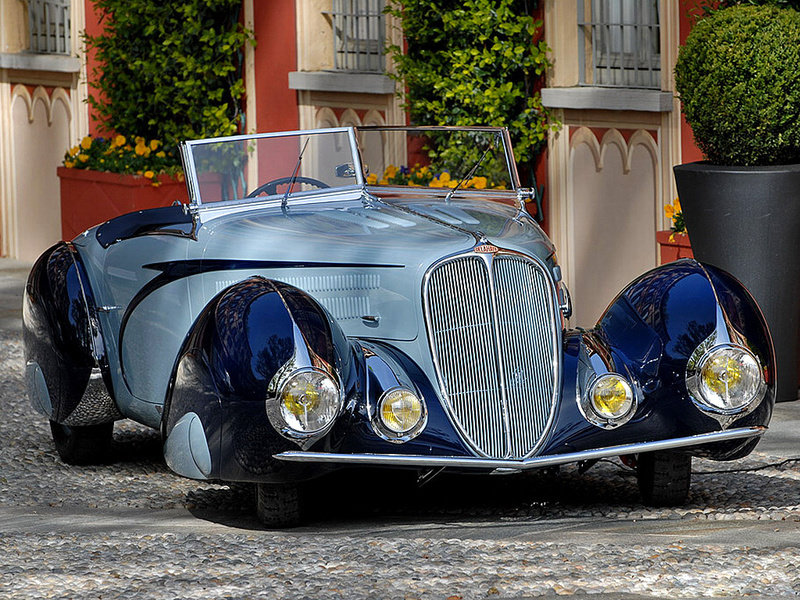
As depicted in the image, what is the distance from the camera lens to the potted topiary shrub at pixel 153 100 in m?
12.1

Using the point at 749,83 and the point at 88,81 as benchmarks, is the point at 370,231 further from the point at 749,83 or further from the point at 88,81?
the point at 88,81

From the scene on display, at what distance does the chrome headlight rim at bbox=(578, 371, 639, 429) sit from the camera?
498 cm

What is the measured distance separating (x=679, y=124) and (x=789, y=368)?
6.19ft

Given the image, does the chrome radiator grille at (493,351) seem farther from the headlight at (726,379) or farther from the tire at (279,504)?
the tire at (279,504)

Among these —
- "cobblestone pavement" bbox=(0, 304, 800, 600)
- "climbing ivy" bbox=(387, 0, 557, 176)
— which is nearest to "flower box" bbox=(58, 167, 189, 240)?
"climbing ivy" bbox=(387, 0, 557, 176)

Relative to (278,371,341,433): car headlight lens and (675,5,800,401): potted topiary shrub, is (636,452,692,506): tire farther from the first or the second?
(675,5,800,401): potted topiary shrub

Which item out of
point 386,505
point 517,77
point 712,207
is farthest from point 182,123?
point 386,505

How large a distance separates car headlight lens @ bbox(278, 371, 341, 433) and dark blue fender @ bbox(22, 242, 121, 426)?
1.71m

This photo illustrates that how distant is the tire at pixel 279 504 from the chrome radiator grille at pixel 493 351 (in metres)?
0.62

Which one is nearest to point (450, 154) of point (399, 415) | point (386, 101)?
point (399, 415)

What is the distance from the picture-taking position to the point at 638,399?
5023 millimetres

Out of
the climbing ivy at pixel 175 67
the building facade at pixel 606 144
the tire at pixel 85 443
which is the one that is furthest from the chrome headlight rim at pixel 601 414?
the climbing ivy at pixel 175 67

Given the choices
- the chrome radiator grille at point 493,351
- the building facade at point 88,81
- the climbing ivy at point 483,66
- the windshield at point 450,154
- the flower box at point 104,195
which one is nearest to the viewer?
the chrome radiator grille at point 493,351

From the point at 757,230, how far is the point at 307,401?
3.33 m
